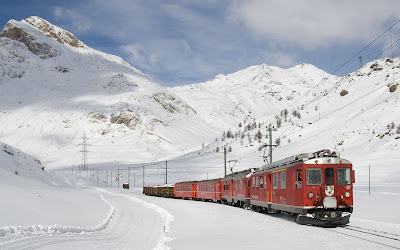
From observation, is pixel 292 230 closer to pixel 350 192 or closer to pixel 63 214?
pixel 350 192

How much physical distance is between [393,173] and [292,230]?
38.6 meters

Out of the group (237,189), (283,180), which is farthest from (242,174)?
(283,180)

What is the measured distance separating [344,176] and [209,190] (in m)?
30.3

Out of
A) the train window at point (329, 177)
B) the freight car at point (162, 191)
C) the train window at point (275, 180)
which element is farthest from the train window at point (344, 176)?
the freight car at point (162, 191)

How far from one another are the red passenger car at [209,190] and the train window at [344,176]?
26.1 metres

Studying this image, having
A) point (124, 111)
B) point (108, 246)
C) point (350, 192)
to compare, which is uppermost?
point (124, 111)

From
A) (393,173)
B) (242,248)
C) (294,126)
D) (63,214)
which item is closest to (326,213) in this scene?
(242,248)

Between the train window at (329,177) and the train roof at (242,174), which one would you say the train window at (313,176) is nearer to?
the train window at (329,177)

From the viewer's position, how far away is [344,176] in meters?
20.7

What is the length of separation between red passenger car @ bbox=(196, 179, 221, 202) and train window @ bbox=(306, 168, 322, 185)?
1027 inches

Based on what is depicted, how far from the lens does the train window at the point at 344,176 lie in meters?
20.6

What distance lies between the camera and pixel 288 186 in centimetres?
2220

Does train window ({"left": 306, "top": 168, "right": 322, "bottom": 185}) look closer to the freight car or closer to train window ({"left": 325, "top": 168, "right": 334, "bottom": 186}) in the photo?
train window ({"left": 325, "top": 168, "right": 334, "bottom": 186})

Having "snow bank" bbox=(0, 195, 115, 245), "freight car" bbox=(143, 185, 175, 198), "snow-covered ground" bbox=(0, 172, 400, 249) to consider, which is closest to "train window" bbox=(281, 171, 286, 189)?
"snow-covered ground" bbox=(0, 172, 400, 249)
